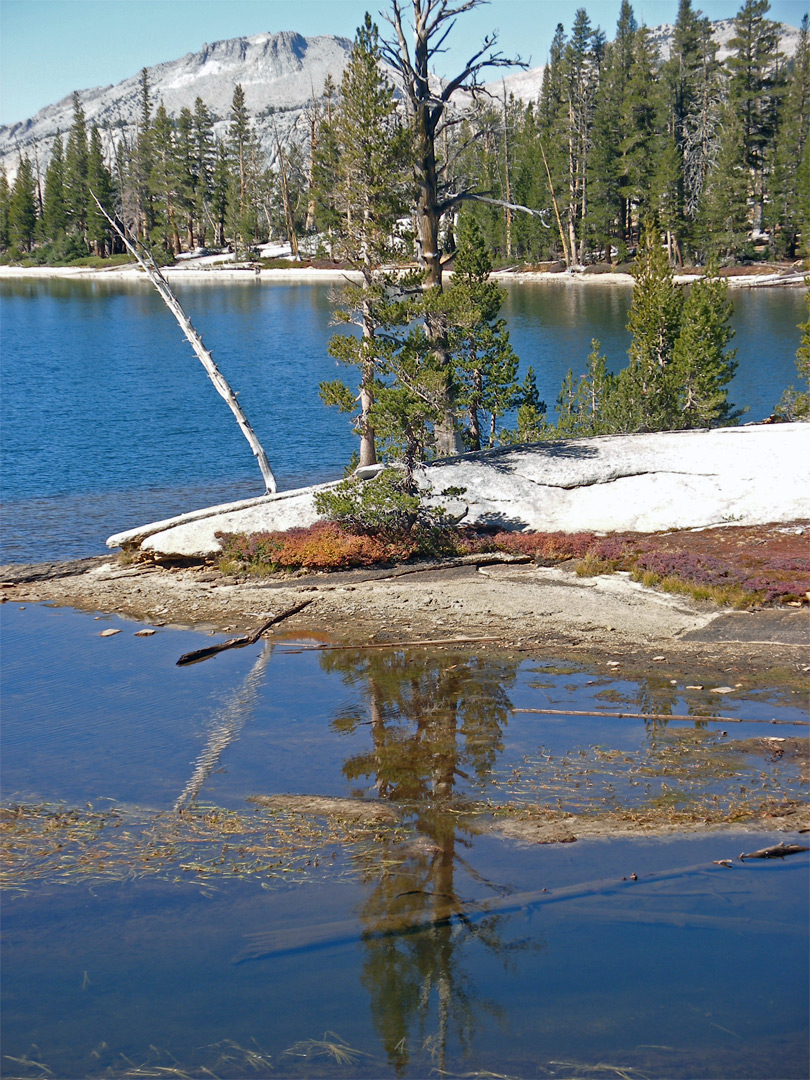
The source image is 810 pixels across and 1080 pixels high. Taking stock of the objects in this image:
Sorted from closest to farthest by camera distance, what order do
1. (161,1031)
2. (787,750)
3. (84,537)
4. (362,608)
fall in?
(161,1031), (787,750), (362,608), (84,537)

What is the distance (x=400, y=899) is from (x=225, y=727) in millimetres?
5319

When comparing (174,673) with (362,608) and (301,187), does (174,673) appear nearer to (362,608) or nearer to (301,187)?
(362,608)

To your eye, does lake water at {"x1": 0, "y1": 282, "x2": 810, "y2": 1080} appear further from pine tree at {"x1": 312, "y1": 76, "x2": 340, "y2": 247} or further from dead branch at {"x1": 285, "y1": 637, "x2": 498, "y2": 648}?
pine tree at {"x1": 312, "y1": 76, "x2": 340, "y2": 247}

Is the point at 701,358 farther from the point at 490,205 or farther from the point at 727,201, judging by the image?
the point at 490,205

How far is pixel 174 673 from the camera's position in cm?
1619

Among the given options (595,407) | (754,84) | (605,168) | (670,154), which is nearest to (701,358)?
(595,407)

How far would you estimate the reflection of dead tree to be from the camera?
11.9 m

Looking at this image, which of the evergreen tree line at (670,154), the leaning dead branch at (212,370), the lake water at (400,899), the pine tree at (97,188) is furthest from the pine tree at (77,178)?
the lake water at (400,899)

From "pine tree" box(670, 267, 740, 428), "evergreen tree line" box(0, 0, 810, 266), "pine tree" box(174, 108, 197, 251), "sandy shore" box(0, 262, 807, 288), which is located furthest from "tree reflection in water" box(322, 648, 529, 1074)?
"pine tree" box(174, 108, 197, 251)

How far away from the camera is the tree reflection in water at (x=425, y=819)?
794cm

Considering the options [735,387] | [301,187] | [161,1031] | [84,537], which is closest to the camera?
[161,1031]

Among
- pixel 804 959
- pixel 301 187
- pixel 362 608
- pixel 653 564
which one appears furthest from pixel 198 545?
pixel 301 187

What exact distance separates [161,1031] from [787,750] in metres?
8.04

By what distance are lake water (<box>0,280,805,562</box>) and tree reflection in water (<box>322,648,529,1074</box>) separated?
12.1 metres
